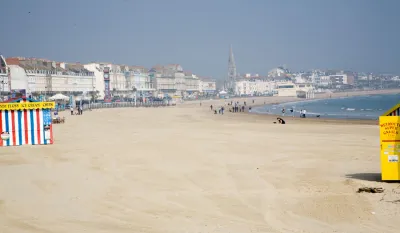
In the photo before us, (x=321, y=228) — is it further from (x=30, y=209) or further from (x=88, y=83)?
(x=88, y=83)

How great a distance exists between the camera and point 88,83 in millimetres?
92875

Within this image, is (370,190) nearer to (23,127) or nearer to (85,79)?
(23,127)

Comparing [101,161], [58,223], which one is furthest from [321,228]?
[101,161]

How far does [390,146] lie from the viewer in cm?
773

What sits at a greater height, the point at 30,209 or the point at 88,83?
the point at 88,83

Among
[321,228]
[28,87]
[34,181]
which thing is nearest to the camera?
[321,228]

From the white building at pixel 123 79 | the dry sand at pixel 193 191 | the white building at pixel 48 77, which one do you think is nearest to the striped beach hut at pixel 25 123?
the dry sand at pixel 193 191

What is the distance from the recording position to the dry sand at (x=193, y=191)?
5574 mm

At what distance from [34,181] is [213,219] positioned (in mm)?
4105

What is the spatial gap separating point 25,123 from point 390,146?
1111 cm

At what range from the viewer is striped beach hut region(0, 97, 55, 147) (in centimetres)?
1399

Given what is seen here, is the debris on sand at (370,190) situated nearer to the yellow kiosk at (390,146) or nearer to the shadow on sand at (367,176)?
the yellow kiosk at (390,146)

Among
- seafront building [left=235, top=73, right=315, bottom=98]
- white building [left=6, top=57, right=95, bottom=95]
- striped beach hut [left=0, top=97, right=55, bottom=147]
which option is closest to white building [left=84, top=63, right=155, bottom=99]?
white building [left=6, top=57, right=95, bottom=95]

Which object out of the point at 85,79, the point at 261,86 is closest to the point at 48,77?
the point at 85,79
